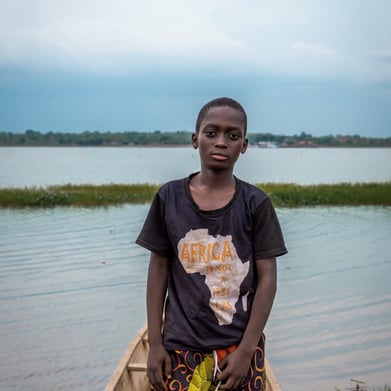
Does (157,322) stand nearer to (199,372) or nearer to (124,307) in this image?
(199,372)

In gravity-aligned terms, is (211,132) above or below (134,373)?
above

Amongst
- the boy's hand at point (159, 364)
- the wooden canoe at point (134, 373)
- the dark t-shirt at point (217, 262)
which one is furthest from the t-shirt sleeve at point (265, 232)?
the wooden canoe at point (134, 373)

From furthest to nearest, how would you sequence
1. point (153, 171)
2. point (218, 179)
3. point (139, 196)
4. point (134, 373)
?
point (153, 171), point (139, 196), point (134, 373), point (218, 179)

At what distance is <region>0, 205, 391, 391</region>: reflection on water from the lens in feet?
16.1

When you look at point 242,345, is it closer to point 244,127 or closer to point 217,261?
point 217,261

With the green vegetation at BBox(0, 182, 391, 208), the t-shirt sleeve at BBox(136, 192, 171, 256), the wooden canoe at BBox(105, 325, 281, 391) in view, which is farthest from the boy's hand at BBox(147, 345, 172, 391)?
the green vegetation at BBox(0, 182, 391, 208)

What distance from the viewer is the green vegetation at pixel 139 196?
16.0m

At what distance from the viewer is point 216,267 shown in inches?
80.6

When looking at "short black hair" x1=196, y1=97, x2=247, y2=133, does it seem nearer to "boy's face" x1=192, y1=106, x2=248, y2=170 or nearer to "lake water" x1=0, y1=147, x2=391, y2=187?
"boy's face" x1=192, y1=106, x2=248, y2=170

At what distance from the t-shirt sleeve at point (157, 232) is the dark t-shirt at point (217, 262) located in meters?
0.04

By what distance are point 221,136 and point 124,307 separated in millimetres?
4784

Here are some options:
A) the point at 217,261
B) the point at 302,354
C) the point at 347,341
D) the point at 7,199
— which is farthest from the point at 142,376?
the point at 7,199

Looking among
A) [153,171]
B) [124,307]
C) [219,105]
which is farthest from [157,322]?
[153,171]

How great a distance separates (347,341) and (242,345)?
3.79m
